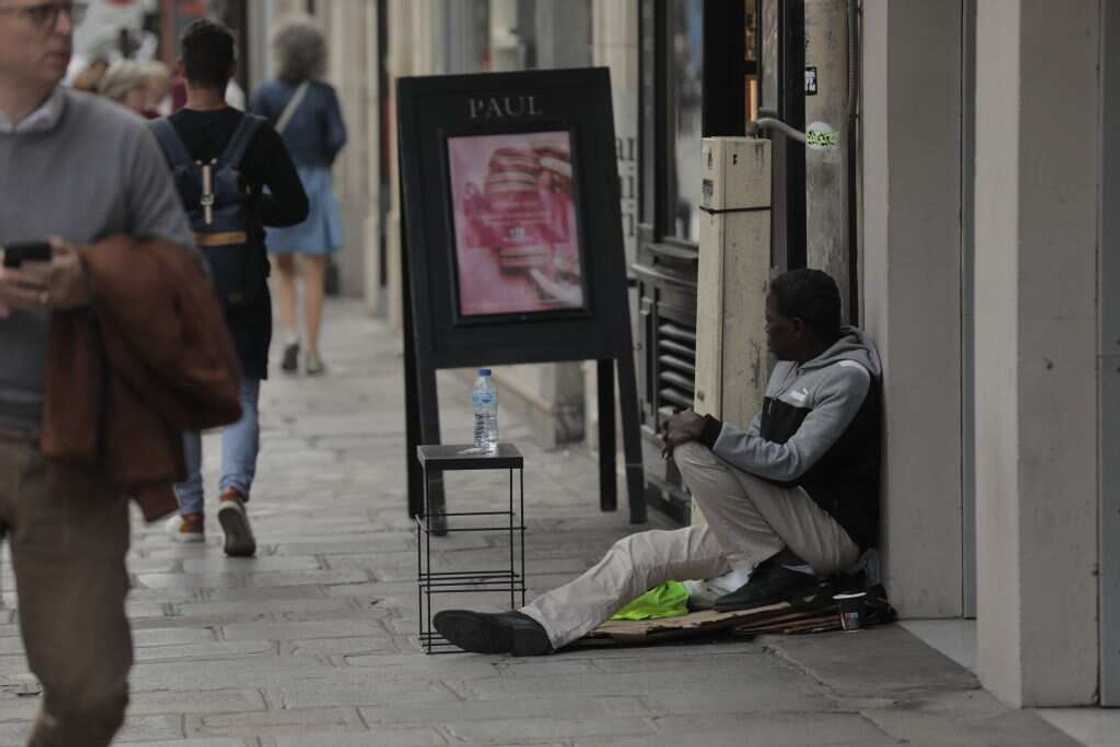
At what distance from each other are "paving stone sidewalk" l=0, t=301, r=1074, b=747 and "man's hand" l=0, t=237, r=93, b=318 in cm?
205

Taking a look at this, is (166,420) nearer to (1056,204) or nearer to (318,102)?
(1056,204)

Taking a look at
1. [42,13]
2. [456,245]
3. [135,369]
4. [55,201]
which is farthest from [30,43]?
[456,245]

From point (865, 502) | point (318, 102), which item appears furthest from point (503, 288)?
point (318, 102)

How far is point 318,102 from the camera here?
49.7ft

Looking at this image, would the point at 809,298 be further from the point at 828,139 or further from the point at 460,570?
the point at 460,570

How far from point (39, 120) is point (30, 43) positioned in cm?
15

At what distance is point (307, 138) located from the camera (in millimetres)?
15234

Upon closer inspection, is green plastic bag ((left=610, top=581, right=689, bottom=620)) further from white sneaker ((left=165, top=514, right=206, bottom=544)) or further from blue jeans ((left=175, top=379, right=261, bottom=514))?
white sneaker ((left=165, top=514, right=206, bottom=544))

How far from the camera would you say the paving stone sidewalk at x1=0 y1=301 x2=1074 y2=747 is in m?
6.02

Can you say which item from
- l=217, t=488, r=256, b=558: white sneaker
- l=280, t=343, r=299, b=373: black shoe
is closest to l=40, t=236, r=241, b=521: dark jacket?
l=217, t=488, r=256, b=558: white sneaker

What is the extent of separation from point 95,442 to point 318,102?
11.1 meters

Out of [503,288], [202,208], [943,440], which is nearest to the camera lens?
[943,440]

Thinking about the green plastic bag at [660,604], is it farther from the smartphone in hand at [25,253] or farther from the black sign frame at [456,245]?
the smartphone in hand at [25,253]

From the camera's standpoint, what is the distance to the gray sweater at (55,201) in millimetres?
4340
